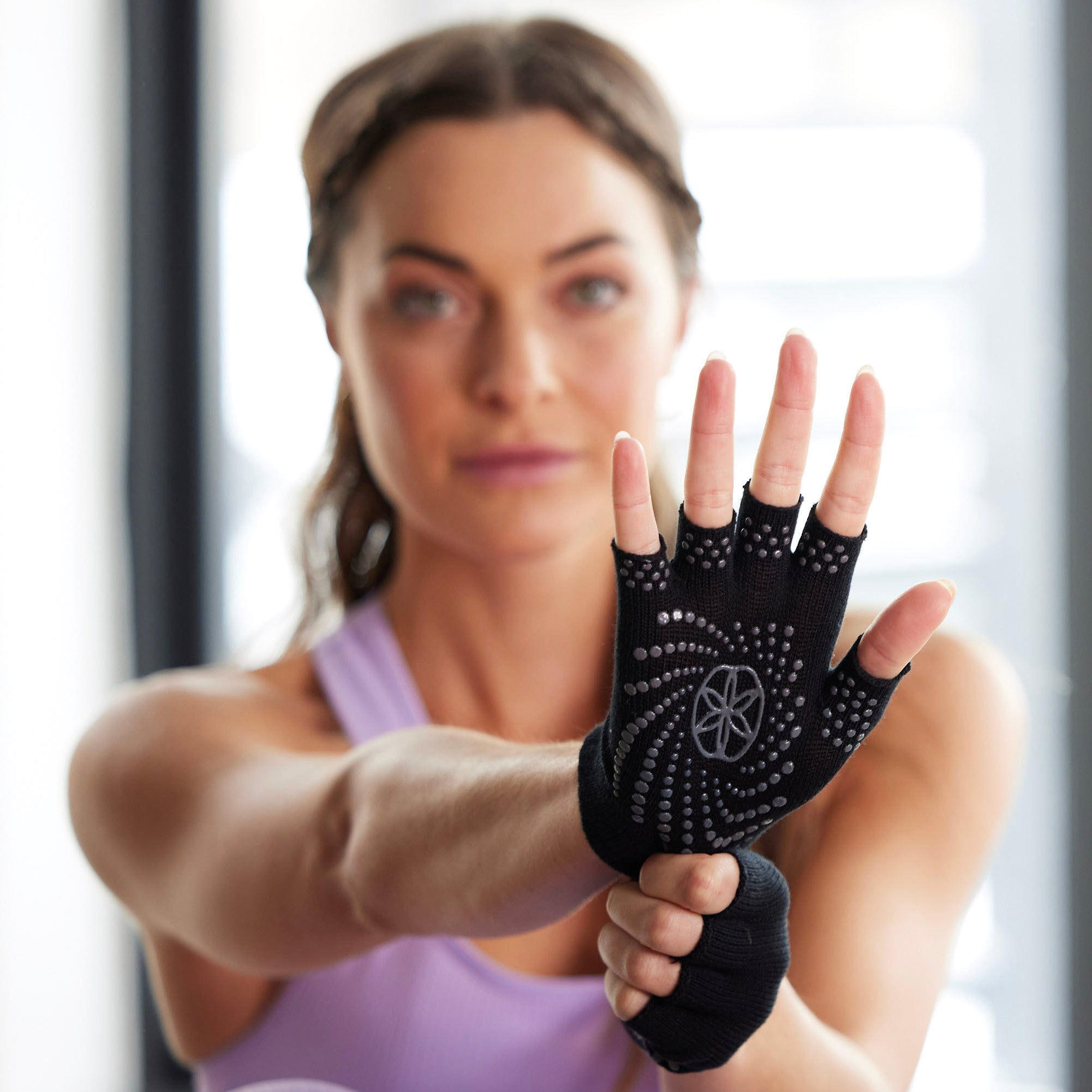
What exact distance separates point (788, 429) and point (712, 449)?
21 millimetres

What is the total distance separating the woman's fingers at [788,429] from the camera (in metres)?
0.29

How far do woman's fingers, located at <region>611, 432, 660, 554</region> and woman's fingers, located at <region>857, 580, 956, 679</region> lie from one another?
63 mm

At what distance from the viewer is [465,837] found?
0.36 metres

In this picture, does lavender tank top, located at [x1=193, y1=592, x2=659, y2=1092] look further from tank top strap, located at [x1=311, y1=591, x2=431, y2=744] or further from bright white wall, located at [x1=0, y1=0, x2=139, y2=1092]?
bright white wall, located at [x1=0, y1=0, x2=139, y2=1092]

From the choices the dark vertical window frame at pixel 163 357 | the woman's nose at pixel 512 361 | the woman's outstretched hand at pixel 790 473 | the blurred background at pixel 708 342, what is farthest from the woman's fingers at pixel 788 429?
the dark vertical window frame at pixel 163 357

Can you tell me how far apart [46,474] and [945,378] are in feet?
2.38

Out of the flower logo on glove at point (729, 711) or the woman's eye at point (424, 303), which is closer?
the flower logo on glove at point (729, 711)

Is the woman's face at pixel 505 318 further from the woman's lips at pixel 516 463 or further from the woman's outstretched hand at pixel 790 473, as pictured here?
the woman's outstretched hand at pixel 790 473

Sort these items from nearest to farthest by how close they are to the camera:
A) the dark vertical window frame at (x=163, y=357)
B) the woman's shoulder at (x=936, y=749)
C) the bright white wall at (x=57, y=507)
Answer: the woman's shoulder at (x=936, y=749) → the bright white wall at (x=57, y=507) → the dark vertical window frame at (x=163, y=357)

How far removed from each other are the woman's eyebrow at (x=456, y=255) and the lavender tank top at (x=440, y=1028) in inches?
8.1

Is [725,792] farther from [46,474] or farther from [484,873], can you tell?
[46,474]

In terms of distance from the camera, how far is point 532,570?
0.57 meters

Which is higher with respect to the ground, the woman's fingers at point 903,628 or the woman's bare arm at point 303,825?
the woman's fingers at point 903,628

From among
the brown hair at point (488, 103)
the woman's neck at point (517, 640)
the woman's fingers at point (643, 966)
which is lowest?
the woman's fingers at point (643, 966)
